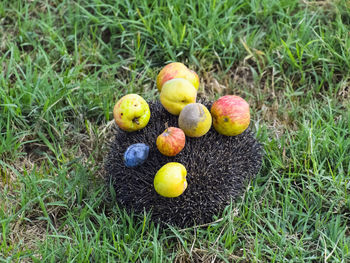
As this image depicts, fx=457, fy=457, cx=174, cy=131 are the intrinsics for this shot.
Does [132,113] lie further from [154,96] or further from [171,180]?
[154,96]

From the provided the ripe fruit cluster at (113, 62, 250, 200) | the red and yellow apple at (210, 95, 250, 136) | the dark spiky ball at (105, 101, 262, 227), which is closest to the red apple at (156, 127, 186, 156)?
the ripe fruit cluster at (113, 62, 250, 200)

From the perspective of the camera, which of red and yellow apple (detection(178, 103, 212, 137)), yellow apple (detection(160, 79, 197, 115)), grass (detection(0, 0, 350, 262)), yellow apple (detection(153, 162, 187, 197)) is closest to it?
yellow apple (detection(153, 162, 187, 197))

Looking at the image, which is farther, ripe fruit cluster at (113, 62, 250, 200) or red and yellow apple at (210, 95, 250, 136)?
red and yellow apple at (210, 95, 250, 136)

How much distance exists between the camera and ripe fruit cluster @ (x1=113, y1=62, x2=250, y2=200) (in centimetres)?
325

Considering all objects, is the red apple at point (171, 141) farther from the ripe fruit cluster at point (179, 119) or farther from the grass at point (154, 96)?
the grass at point (154, 96)

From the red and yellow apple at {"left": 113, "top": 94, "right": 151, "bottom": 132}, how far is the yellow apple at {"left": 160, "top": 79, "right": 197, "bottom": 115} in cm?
17

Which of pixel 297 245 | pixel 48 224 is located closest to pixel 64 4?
pixel 48 224

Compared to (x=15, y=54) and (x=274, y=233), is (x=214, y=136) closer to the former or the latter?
(x=274, y=233)

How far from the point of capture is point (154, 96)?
4754mm

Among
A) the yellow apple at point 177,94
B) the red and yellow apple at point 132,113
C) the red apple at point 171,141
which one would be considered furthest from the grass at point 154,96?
the yellow apple at point 177,94

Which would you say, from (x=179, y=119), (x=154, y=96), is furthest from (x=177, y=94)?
(x=154, y=96)

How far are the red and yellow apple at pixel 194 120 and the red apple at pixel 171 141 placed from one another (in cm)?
7

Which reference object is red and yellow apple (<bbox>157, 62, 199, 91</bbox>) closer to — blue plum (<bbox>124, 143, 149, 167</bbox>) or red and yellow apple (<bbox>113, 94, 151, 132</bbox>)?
red and yellow apple (<bbox>113, 94, 151, 132</bbox>)

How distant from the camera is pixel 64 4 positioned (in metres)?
5.46
